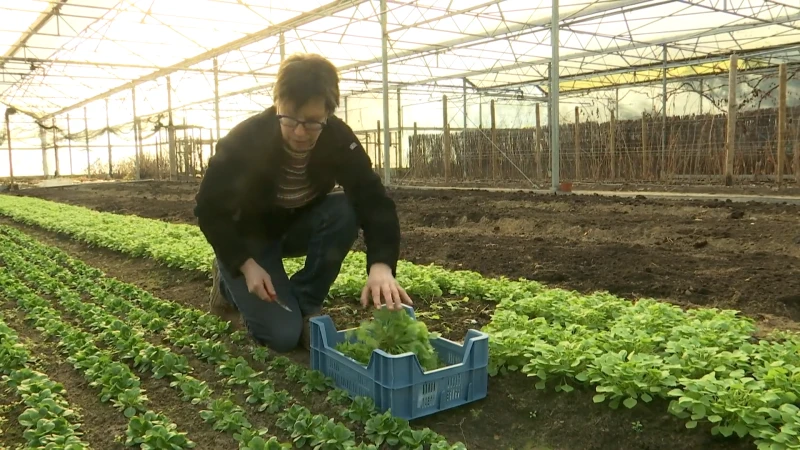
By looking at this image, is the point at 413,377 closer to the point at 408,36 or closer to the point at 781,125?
the point at 781,125

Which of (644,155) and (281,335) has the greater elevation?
(644,155)

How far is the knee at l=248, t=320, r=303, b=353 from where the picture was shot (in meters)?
3.09

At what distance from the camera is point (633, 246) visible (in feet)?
18.8

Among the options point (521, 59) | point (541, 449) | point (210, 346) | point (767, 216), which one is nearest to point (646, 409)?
point (541, 449)

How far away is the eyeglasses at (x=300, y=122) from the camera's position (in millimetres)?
2518

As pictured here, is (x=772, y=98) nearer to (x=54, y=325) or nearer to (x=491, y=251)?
(x=491, y=251)

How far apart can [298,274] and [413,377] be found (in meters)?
1.32

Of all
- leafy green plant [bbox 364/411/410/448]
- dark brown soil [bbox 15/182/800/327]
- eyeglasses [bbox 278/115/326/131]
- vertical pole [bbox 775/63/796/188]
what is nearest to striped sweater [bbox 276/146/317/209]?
eyeglasses [bbox 278/115/326/131]

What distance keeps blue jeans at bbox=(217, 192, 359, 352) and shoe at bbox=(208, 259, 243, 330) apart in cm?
32

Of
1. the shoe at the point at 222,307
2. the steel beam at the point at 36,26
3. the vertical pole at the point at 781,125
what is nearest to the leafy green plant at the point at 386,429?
the shoe at the point at 222,307

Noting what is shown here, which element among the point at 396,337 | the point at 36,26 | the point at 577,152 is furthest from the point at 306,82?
the point at 36,26

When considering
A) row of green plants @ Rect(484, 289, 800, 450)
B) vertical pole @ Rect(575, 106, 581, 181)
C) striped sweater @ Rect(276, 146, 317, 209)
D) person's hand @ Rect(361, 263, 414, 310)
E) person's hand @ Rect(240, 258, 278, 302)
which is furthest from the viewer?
vertical pole @ Rect(575, 106, 581, 181)

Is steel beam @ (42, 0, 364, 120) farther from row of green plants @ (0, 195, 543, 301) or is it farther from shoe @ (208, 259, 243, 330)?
shoe @ (208, 259, 243, 330)

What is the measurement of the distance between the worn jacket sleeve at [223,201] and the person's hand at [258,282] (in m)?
0.06
